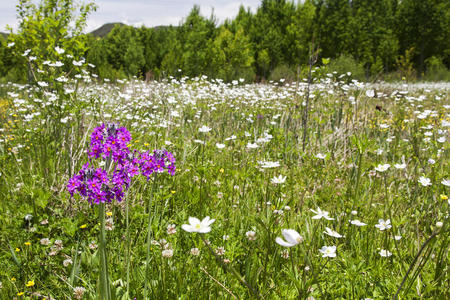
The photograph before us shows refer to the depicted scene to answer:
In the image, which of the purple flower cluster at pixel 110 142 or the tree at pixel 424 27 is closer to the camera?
the purple flower cluster at pixel 110 142

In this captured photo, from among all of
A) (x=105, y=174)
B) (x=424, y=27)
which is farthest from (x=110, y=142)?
(x=424, y=27)

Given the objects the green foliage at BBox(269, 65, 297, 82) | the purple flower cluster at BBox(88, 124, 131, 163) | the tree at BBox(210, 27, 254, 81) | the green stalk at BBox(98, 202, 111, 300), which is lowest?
the green stalk at BBox(98, 202, 111, 300)

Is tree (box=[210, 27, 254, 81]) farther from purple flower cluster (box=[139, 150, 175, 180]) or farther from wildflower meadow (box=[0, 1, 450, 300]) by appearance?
purple flower cluster (box=[139, 150, 175, 180])

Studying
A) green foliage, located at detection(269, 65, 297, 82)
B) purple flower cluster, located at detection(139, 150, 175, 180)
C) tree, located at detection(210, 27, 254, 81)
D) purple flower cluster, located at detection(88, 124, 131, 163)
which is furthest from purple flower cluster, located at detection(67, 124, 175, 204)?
tree, located at detection(210, 27, 254, 81)

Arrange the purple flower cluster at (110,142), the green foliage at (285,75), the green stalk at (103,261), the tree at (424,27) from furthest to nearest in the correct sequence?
the tree at (424,27) < the green foliage at (285,75) < the purple flower cluster at (110,142) < the green stalk at (103,261)

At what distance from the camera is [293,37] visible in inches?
1104

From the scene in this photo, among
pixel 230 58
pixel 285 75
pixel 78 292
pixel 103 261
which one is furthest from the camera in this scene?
pixel 230 58

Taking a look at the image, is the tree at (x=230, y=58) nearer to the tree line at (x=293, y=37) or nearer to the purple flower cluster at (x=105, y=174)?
the tree line at (x=293, y=37)

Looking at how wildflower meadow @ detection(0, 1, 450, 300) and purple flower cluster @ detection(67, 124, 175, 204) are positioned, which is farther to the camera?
wildflower meadow @ detection(0, 1, 450, 300)

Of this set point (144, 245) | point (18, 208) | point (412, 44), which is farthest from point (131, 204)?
point (412, 44)

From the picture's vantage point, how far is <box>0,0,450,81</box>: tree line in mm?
23984

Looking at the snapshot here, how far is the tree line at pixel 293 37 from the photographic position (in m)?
24.0

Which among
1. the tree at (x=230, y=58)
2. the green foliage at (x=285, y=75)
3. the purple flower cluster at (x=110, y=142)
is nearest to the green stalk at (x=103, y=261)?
the purple flower cluster at (x=110, y=142)

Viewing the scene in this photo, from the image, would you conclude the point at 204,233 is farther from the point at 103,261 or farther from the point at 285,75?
the point at 285,75
